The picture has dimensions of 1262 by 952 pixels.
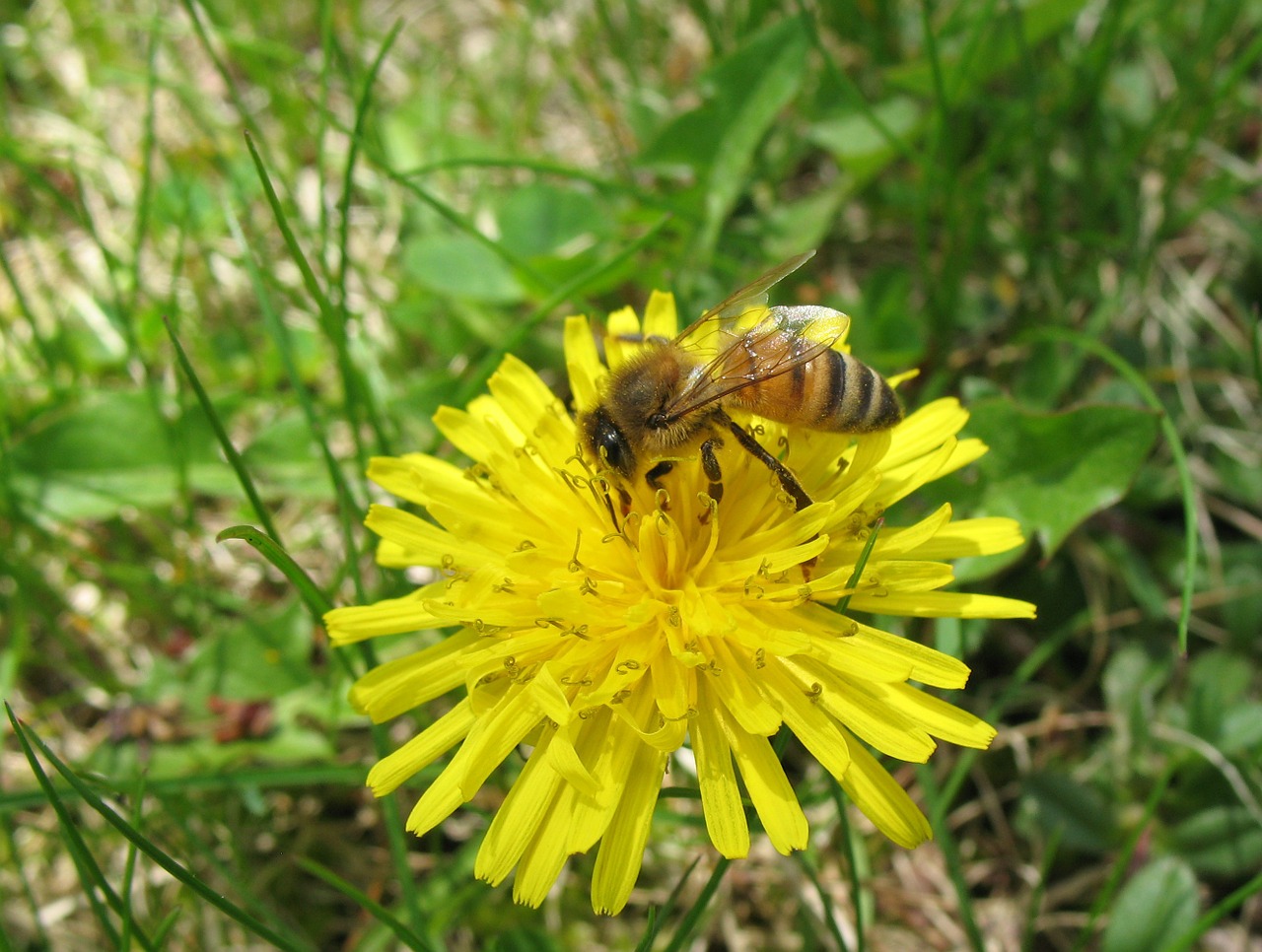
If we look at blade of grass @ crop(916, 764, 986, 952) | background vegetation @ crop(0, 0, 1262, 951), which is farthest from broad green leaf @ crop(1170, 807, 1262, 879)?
blade of grass @ crop(916, 764, 986, 952)

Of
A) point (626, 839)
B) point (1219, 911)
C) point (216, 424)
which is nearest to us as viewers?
point (626, 839)

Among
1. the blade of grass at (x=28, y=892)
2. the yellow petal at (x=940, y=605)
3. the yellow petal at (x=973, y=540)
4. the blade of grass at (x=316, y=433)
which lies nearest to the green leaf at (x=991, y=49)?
the yellow petal at (x=973, y=540)

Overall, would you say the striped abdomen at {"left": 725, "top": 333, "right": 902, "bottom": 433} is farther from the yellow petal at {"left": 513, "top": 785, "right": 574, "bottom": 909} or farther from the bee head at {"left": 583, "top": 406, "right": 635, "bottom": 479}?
the yellow petal at {"left": 513, "top": 785, "right": 574, "bottom": 909}

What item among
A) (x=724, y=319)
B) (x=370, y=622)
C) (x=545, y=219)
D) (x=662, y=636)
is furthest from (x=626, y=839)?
(x=545, y=219)

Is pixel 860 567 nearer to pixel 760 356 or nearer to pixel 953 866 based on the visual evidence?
pixel 760 356

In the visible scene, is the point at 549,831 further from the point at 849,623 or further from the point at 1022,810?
the point at 1022,810

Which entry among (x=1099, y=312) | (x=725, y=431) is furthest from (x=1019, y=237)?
(x=725, y=431)
